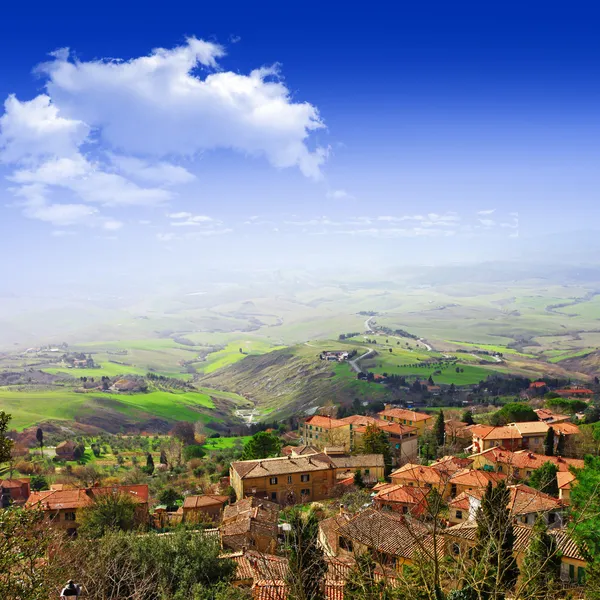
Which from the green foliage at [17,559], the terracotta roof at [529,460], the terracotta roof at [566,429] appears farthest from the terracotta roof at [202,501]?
the terracotta roof at [566,429]

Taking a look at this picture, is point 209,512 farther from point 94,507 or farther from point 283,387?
point 283,387

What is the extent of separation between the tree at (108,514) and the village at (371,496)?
368mm

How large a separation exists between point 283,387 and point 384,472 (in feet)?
265

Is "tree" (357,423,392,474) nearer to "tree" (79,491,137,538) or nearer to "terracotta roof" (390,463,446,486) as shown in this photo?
"terracotta roof" (390,463,446,486)

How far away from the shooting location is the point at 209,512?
30.7 m

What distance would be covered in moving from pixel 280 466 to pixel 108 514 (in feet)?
41.9

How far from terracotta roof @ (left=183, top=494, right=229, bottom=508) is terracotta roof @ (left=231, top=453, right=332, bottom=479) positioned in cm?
Answer: 223

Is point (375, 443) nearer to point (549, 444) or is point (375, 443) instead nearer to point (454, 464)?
point (454, 464)

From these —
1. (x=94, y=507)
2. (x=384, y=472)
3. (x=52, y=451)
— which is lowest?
(x=52, y=451)

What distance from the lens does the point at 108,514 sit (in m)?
24.8

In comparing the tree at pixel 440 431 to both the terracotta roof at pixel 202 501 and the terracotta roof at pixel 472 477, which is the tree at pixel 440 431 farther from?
the terracotta roof at pixel 202 501

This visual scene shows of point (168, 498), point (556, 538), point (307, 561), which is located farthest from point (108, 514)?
point (556, 538)

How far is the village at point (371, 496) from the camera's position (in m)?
18.2

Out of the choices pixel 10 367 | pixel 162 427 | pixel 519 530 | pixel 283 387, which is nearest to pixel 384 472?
pixel 519 530
